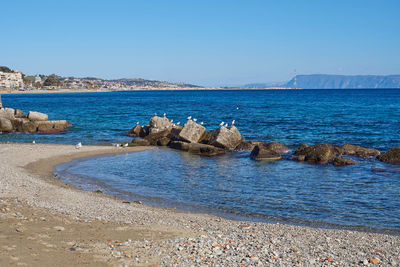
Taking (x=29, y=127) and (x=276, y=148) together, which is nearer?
(x=276, y=148)

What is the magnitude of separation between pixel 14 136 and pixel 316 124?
28929mm

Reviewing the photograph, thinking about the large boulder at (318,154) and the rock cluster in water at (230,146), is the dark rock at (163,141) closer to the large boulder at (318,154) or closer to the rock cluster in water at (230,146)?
the rock cluster in water at (230,146)

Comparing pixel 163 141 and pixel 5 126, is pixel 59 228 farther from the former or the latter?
pixel 5 126

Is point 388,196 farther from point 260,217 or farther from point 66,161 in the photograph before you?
point 66,161

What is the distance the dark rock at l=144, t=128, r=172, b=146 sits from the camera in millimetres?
30297

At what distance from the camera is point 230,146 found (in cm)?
2734

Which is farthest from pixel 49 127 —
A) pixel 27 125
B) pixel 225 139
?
pixel 225 139

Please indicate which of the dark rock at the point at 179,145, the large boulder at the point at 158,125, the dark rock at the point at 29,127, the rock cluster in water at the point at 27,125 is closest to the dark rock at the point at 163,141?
the dark rock at the point at 179,145

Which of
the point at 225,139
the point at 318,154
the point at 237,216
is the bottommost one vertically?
the point at 237,216

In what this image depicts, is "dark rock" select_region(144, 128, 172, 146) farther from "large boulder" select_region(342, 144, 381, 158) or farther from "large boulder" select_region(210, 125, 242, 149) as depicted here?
"large boulder" select_region(342, 144, 381, 158)

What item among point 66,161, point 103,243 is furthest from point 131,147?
point 103,243

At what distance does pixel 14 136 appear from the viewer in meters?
35.0

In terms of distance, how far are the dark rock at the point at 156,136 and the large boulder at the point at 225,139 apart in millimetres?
4634

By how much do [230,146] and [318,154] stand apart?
6623mm
